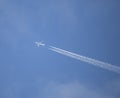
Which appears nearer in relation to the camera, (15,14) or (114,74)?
(114,74)

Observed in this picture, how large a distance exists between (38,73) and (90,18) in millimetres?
974

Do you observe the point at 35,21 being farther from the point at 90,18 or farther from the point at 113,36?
the point at 113,36

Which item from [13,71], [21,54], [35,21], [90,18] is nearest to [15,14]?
[35,21]

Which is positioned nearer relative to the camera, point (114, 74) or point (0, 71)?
point (114, 74)

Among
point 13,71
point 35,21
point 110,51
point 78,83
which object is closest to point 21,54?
point 13,71

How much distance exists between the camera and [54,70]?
323 centimetres

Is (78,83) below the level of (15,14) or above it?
below

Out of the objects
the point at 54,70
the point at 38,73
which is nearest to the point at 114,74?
the point at 54,70

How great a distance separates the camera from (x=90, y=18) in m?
3.21

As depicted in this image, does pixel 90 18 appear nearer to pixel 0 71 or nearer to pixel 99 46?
pixel 99 46

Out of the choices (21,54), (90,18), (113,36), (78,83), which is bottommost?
(78,83)

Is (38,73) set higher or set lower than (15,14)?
lower

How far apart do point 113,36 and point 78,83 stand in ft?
2.42

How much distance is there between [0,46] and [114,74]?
4.94ft
